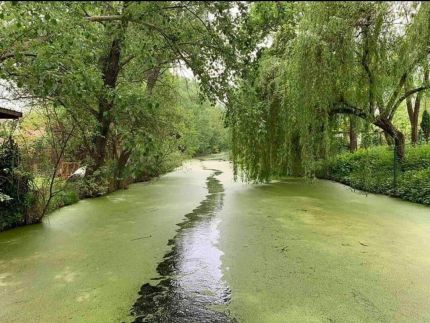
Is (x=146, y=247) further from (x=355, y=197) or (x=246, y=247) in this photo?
(x=355, y=197)

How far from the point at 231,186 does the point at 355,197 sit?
3.76 metres

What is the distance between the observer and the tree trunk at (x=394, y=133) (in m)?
7.95

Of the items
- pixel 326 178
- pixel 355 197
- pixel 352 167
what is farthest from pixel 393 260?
pixel 326 178

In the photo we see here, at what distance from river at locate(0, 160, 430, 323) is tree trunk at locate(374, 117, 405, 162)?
1.57 meters

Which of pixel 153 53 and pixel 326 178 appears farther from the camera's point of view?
pixel 326 178

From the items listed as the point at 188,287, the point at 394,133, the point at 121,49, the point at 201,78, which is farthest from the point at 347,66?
the point at 188,287

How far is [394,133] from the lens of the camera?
26.1ft

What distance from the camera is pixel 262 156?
31.6 ft

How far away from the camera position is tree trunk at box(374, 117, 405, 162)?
7948mm

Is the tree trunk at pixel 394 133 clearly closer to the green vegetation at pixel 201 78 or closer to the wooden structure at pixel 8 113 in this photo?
the green vegetation at pixel 201 78

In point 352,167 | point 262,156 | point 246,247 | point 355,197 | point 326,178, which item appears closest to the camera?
point 246,247

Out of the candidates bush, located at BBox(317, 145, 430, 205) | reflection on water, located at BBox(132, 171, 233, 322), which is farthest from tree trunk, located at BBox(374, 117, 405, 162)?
reflection on water, located at BBox(132, 171, 233, 322)

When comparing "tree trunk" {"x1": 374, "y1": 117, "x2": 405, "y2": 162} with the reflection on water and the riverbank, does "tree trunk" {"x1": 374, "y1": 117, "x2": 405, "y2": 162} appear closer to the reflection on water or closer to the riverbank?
the riverbank

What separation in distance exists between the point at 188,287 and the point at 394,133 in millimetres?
6251
